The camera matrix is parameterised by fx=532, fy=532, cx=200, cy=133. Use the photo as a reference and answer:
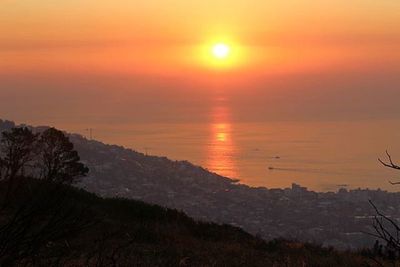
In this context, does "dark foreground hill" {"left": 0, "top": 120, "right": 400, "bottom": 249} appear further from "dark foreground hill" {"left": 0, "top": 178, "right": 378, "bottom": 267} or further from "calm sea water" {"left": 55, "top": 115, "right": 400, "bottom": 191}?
"calm sea water" {"left": 55, "top": 115, "right": 400, "bottom": 191}

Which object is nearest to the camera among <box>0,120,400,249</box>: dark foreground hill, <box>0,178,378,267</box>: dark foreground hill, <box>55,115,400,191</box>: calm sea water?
<box>0,178,378,267</box>: dark foreground hill

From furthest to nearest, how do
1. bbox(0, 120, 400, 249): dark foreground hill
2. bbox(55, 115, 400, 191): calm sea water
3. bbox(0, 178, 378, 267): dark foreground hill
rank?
bbox(55, 115, 400, 191): calm sea water, bbox(0, 120, 400, 249): dark foreground hill, bbox(0, 178, 378, 267): dark foreground hill

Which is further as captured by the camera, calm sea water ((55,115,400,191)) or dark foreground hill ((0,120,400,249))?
calm sea water ((55,115,400,191))

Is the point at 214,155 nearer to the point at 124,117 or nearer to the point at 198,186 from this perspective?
the point at 198,186

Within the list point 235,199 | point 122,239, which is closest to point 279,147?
point 235,199

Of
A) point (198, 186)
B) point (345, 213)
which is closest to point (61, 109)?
point (198, 186)

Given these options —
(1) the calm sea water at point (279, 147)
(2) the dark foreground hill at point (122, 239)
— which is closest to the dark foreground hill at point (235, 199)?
(2) the dark foreground hill at point (122, 239)

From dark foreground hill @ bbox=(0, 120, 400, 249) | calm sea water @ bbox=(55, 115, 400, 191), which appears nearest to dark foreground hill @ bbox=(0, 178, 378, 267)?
dark foreground hill @ bbox=(0, 120, 400, 249)
